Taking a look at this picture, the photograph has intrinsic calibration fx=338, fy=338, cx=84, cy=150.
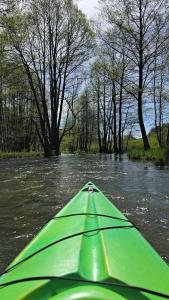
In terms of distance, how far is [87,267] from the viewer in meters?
1.98

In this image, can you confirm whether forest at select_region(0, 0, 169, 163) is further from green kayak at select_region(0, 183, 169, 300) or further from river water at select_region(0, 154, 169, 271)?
green kayak at select_region(0, 183, 169, 300)

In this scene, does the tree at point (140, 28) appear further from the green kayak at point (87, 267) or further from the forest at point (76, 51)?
the green kayak at point (87, 267)

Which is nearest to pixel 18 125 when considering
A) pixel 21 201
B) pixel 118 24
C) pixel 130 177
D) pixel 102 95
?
pixel 102 95

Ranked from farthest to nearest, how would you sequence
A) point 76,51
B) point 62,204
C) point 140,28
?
Answer: point 76,51 < point 140,28 < point 62,204

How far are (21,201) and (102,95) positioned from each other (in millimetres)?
32121

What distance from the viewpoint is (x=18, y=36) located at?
22.2m

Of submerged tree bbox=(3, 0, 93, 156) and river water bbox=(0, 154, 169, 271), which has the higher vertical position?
submerged tree bbox=(3, 0, 93, 156)

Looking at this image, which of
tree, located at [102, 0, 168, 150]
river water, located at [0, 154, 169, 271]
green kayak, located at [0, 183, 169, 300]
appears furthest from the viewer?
tree, located at [102, 0, 168, 150]

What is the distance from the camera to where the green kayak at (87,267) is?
173 cm

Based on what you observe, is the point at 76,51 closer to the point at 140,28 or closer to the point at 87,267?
the point at 140,28

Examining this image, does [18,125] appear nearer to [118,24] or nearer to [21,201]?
[118,24]

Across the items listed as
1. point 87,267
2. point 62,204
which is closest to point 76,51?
point 62,204

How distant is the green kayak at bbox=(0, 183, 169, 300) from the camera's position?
5.67 ft

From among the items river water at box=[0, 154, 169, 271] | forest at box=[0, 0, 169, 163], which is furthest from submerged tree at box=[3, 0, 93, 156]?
river water at box=[0, 154, 169, 271]
